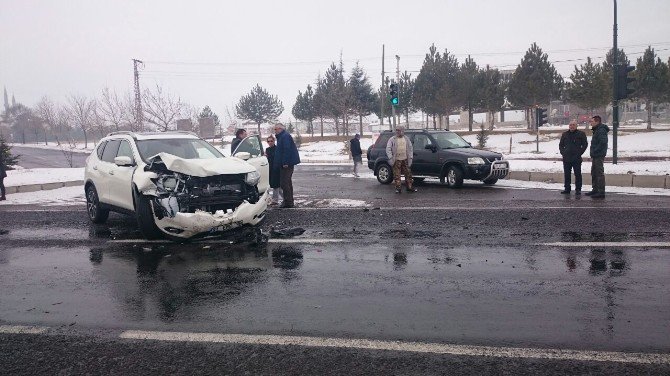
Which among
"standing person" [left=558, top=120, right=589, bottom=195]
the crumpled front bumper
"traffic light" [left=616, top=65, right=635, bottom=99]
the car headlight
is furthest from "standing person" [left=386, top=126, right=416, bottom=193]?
"traffic light" [left=616, top=65, right=635, bottom=99]

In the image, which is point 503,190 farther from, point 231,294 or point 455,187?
point 231,294

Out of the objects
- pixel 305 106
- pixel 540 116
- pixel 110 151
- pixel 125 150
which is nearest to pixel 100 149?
pixel 110 151

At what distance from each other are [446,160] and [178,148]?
830cm

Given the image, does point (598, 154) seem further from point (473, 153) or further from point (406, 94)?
point (406, 94)

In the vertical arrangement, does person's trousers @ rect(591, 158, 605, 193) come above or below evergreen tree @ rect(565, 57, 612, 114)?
below

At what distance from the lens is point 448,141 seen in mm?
15219

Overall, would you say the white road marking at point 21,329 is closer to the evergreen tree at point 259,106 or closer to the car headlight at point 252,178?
the car headlight at point 252,178

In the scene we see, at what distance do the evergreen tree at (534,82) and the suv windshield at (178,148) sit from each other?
47.0 meters

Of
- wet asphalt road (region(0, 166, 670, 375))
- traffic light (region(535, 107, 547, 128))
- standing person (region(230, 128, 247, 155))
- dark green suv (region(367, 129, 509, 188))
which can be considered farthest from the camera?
traffic light (region(535, 107, 547, 128))

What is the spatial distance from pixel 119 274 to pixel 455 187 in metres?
10.4

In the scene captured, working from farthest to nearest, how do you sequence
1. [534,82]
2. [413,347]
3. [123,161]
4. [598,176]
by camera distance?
[534,82] → [598,176] → [123,161] → [413,347]

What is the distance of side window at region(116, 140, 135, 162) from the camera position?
28.3 ft

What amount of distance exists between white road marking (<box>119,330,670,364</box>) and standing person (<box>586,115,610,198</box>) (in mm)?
9113

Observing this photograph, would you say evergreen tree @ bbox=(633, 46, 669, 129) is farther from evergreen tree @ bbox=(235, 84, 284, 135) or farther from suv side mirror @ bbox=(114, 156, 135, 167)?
suv side mirror @ bbox=(114, 156, 135, 167)
